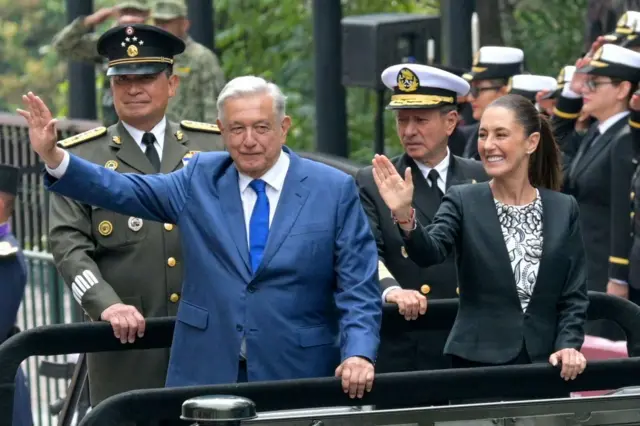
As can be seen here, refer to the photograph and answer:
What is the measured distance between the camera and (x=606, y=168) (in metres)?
9.12

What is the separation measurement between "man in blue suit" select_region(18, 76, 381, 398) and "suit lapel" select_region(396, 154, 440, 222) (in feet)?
3.81

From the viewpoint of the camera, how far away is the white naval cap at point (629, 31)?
9.28 meters

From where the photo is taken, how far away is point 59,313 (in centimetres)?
1070

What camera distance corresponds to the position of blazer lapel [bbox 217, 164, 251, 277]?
217 inches

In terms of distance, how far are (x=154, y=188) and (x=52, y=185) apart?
33cm

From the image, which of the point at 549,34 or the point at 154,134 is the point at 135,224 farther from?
the point at 549,34

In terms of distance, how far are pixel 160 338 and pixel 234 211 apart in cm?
56

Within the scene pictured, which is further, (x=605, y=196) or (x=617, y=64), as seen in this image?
(x=605, y=196)

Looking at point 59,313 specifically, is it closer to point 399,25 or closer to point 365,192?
point 399,25

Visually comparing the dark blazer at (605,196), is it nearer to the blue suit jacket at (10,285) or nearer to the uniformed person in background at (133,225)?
the uniformed person in background at (133,225)

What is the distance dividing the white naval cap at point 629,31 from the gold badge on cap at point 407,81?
2.51 m

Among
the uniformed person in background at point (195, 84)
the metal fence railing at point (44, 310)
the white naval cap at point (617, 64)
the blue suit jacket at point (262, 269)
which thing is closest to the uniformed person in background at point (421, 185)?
the blue suit jacket at point (262, 269)

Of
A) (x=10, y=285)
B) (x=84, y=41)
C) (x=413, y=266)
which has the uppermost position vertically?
(x=84, y=41)

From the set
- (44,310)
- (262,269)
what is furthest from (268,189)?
(44,310)
